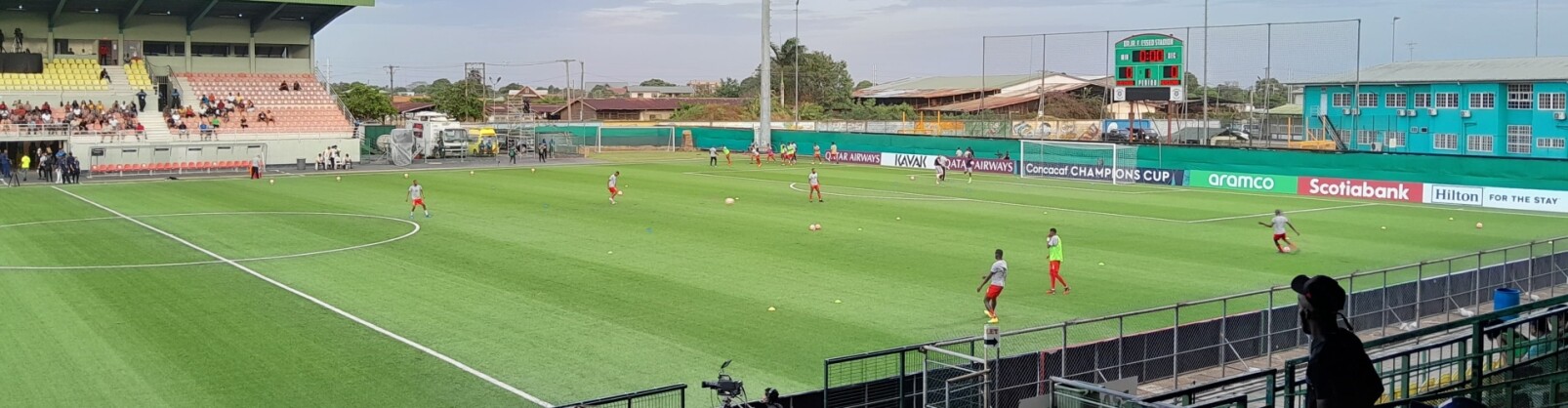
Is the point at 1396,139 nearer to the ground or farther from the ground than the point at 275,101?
nearer to the ground

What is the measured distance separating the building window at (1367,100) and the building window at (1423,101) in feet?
8.96

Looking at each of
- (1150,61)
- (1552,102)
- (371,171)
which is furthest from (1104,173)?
(371,171)

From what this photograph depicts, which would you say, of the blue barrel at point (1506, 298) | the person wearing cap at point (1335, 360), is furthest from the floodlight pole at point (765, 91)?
the person wearing cap at point (1335, 360)

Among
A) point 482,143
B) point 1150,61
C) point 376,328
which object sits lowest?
point 376,328

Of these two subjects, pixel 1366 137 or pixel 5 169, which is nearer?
pixel 5 169

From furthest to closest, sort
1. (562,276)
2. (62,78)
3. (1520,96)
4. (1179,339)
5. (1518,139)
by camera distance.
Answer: (62,78) < (1520,96) < (1518,139) < (562,276) < (1179,339)

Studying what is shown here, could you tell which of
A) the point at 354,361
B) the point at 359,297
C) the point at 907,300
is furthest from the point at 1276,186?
the point at 354,361

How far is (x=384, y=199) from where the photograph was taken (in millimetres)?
47656

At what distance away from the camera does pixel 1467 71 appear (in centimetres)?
7069

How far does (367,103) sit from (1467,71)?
8767cm

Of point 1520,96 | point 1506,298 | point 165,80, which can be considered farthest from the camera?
point 165,80

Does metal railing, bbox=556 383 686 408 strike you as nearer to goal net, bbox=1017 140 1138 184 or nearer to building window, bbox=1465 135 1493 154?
goal net, bbox=1017 140 1138 184

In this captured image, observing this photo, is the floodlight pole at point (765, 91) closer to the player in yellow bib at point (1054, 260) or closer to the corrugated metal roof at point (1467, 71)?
the corrugated metal roof at point (1467, 71)

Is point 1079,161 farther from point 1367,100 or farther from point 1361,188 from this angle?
point 1367,100
